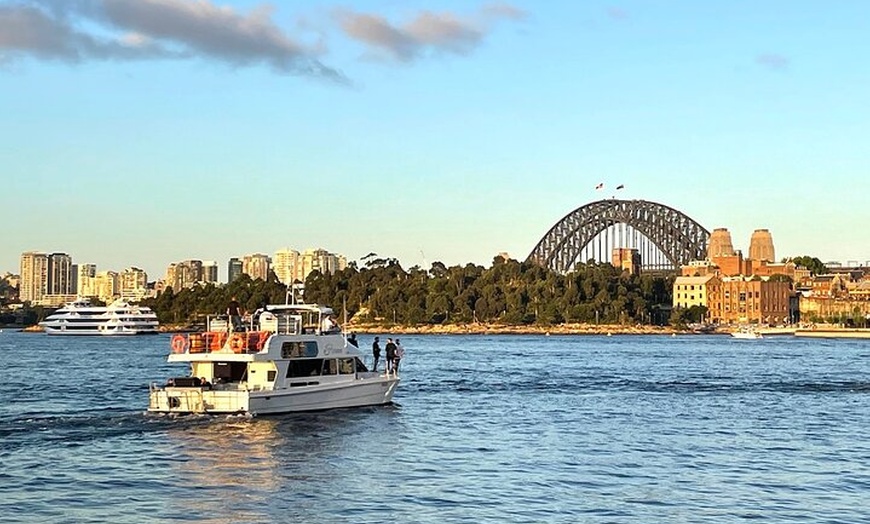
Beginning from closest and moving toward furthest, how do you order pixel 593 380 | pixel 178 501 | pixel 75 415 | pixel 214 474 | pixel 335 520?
pixel 335 520 < pixel 178 501 < pixel 214 474 < pixel 75 415 < pixel 593 380

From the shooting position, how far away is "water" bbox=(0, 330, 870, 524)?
27469 mm

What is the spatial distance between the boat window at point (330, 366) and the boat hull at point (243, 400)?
760 mm

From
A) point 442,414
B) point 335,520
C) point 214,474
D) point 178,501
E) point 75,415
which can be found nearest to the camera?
point 335,520

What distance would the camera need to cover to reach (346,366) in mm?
49406

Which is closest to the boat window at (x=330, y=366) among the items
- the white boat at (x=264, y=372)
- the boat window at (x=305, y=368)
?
the white boat at (x=264, y=372)

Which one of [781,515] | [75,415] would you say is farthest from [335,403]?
[781,515]

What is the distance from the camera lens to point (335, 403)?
4784 cm

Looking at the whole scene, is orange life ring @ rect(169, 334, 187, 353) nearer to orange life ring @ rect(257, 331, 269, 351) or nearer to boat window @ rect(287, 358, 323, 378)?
orange life ring @ rect(257, 331, 269, 351)

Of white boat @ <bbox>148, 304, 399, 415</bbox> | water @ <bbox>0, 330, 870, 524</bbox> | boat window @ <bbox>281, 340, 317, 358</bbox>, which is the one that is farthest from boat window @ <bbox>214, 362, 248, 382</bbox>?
water @ <bbox>0, 330, 870, 524</bbox>

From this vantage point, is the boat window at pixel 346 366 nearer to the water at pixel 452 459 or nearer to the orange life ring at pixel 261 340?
the water at pixel 452 459

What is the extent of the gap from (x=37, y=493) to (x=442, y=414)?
2227 centimetres

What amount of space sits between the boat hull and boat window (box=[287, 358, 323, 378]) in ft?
2.29

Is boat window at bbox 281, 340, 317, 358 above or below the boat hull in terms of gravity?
above

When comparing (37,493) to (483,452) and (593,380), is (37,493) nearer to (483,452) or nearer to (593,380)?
(483,452)
